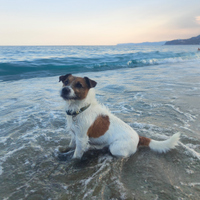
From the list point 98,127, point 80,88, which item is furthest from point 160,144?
point 80,88

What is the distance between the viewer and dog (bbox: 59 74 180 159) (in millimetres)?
2930

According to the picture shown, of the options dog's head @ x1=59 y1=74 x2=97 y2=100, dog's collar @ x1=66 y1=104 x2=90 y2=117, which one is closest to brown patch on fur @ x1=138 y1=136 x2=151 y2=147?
dog's collar @ x1=66 y1=104 x2=90 y2=117

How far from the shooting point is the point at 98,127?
304 cm

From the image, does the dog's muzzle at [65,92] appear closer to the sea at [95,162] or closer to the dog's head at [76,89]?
the dog's head at [76,89]

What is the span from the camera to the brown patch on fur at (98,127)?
3008mm

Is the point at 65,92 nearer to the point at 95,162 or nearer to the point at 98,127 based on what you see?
the point at 98,127

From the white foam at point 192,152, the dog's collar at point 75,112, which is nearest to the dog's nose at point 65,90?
the dog's collar at point 75,112

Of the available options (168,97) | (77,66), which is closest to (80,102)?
(168,97)

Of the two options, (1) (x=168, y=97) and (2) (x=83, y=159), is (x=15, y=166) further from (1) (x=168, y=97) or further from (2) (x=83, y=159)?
(1) (x=168, y=97)

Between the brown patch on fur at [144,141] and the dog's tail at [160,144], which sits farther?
the brown patch on fur at [144,141]

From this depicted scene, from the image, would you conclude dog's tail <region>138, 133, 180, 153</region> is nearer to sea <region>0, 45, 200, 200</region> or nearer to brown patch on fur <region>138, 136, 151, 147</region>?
brown patch on fur <region>138, 136, 151, 147</region>

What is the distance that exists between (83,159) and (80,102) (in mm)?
1155

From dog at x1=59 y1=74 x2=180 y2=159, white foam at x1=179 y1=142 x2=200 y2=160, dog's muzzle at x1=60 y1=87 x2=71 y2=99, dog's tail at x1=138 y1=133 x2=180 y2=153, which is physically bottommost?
white foam at x1=179 y1=142 x2=200 y2=160

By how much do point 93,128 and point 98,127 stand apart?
0.10 m
